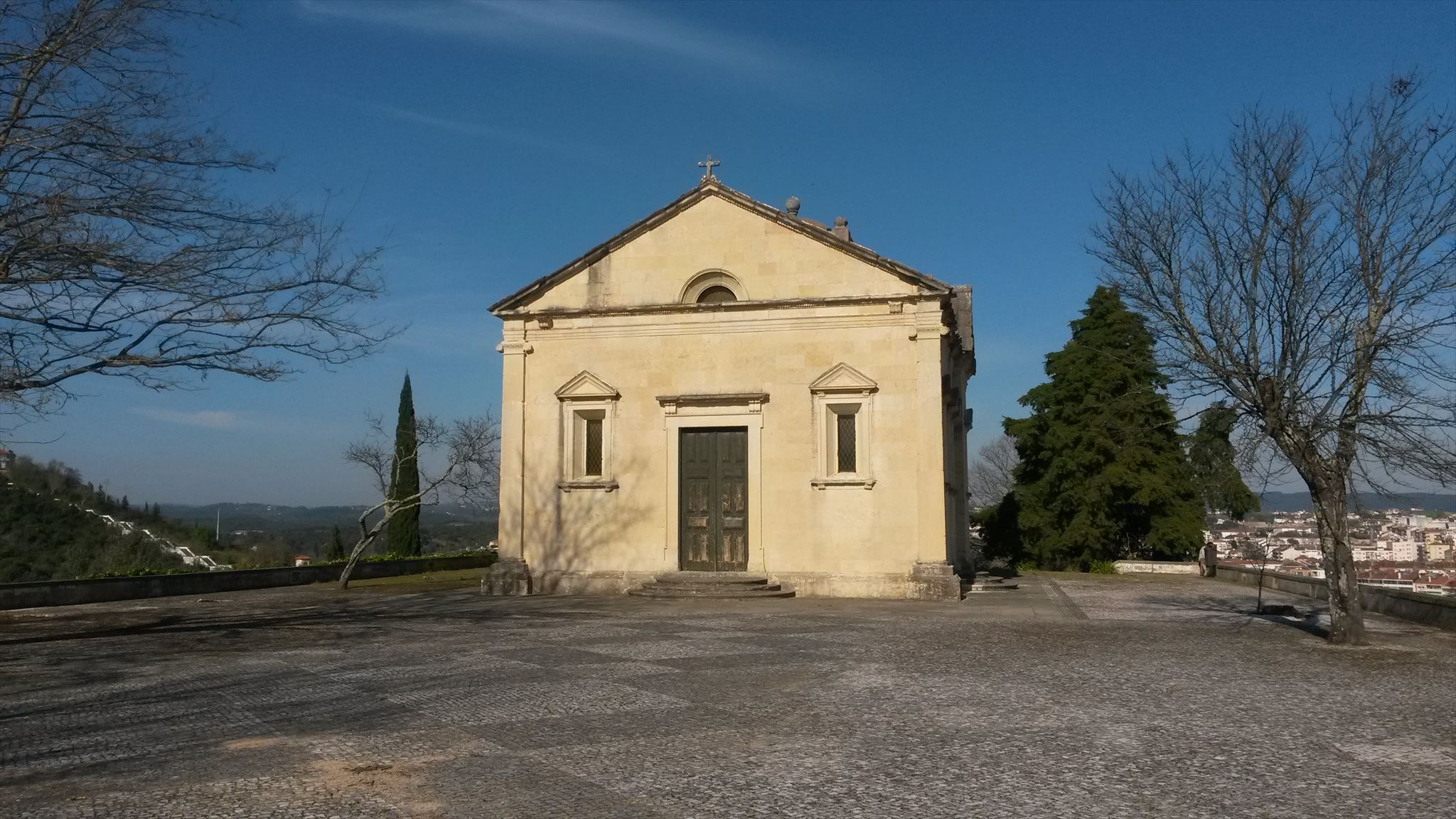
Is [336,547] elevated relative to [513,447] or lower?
lower

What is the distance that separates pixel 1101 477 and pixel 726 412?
57.3ft

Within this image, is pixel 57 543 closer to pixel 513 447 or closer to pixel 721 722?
pixel 513 447

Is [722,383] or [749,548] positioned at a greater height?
[722,383]

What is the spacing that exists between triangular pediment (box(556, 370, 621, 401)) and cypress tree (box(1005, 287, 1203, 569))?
1772 centimetres

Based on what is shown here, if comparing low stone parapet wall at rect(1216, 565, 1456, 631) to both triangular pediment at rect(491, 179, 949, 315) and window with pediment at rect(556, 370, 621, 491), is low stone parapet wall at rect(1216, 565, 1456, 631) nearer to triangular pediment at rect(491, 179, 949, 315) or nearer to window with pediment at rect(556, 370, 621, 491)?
triangular pediment at rect(491, 179, 949, 315)

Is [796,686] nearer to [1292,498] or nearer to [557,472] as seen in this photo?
[1292,498]

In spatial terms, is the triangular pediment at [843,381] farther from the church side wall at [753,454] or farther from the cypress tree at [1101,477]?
the cypress tree at [1101,477]

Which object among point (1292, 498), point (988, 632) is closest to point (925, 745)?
point (988, 632)

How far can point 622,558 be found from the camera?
803 inches

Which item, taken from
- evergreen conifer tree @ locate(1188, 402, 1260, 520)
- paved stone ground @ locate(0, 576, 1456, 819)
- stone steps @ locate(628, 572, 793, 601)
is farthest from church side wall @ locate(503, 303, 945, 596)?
evergreen conifer tree @ locate(1188, 402, 1260, 520)

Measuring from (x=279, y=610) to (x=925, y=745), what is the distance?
45.1ft

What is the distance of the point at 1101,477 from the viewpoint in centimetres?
3272

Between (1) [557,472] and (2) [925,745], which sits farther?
(1) [557,472]

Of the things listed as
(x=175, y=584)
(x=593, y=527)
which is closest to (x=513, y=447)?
(x=593, y=527)
